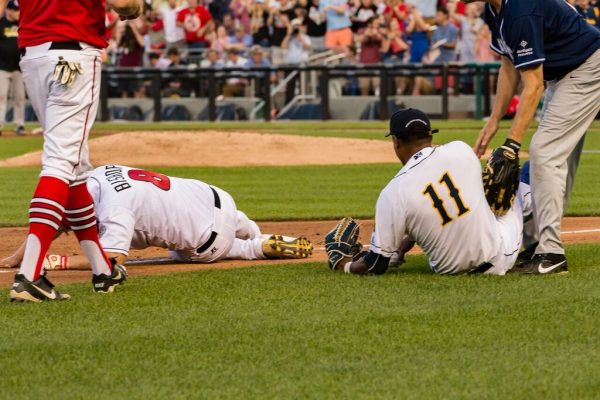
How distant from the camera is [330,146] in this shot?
20.0 m

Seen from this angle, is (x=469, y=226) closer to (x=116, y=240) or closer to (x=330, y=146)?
(x=116, y=240)

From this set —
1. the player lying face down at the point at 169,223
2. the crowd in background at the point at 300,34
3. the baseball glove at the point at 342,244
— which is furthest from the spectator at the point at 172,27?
the baseball glove at the point at 342,244

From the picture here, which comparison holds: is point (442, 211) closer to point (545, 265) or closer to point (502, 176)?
point (502, 176)

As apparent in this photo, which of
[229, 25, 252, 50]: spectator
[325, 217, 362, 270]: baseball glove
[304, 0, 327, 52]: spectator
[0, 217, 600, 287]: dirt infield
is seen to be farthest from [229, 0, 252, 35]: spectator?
[325, 217, 362, 270]: baseball glove

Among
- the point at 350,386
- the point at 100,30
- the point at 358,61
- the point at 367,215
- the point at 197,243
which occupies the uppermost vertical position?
the point at 100,30

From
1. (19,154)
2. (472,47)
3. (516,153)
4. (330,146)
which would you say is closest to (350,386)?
(516,153)

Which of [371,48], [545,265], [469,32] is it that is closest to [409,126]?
[545,265]

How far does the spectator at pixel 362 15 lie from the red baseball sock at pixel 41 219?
71.0 feet

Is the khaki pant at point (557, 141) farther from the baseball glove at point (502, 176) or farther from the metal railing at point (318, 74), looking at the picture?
the metal railing at point (318, 74)

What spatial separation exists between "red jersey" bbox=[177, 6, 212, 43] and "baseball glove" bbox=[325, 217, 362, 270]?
2190 cm

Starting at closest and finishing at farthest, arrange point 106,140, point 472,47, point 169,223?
point 169,223
point 106,140
point 472,47

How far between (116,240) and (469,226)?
88.7 inches

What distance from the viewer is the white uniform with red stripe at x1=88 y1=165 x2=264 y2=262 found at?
8094 mm

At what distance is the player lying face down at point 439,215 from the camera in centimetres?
725
